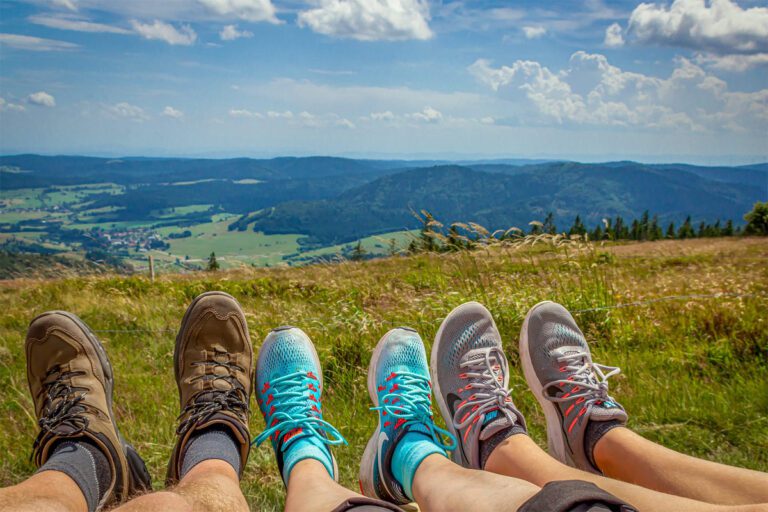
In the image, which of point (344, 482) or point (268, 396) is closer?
point (344, 482)

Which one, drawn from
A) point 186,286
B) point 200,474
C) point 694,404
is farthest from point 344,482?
point 186,286

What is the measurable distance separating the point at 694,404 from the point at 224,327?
2.74 meters

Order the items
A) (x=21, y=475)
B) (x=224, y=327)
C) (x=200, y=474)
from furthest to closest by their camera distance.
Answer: (x=224, y=327) → (x=21, y=475) → (x=200, y=474)

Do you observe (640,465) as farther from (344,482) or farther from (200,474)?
(200,474)

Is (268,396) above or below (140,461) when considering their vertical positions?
above

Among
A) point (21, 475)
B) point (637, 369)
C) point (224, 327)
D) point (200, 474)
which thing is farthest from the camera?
point (637, 369)

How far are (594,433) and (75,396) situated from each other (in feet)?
8.14


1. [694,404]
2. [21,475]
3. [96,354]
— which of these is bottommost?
[21,475]

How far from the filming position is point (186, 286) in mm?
7707

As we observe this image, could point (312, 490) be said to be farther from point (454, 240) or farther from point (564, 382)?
point (454, 240)

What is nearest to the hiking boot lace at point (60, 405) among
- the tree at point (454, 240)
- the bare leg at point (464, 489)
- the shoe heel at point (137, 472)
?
the shoe heel at point (137, 472)

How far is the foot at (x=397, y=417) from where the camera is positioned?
2312mm

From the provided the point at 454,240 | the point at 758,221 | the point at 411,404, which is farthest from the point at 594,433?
the point at 758,221

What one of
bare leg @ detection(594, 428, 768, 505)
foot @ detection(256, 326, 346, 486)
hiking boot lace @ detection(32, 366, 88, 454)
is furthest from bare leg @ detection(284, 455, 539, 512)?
hiking boot lace @ detection(32, 366, 88, 454)
